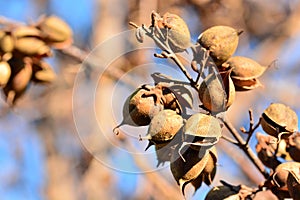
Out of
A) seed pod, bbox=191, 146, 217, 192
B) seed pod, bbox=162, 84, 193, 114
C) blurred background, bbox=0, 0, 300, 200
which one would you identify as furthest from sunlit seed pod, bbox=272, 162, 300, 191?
blurred background, bbox=0, 0, 300, 200

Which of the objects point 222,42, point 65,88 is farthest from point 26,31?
point 65,88

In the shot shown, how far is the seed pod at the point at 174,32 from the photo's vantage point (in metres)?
1.19

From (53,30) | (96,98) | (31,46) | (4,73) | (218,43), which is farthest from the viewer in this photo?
(96,98)

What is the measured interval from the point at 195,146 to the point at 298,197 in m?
0.23

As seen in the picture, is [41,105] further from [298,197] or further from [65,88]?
[298,197]

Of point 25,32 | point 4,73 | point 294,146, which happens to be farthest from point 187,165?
point 25,32

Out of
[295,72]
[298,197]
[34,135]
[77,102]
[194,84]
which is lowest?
[34,135]

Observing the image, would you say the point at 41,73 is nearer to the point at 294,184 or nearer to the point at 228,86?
the point at 228,86

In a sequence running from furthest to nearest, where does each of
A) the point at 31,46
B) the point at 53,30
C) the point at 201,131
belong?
the point at 53,30 < the point at 31,46 < the point at 201,131

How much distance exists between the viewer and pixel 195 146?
3.76 feet


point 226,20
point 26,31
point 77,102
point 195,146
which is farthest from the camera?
point 226,20

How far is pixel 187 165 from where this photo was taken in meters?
1.15

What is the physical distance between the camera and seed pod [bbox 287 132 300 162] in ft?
4.42

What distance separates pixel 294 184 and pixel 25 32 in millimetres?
1071
